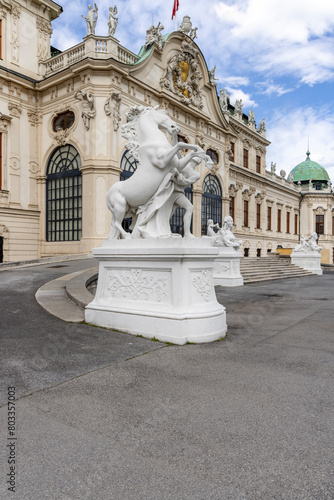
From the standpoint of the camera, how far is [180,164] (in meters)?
5.36

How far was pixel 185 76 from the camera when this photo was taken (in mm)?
26469

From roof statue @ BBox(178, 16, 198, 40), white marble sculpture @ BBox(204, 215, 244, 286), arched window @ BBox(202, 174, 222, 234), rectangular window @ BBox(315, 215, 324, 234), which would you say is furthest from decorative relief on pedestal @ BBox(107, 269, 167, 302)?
rectangular window @ BBox(315, 215, 324, 234)

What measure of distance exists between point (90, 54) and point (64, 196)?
26.3ft

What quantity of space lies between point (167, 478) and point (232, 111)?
39621 mm

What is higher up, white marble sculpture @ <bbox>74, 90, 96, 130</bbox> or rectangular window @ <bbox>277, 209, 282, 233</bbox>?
white marble sculpture @ <bbox>74, 90, 96, 130</bbox>

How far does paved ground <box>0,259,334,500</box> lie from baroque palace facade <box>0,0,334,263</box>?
16.5 m

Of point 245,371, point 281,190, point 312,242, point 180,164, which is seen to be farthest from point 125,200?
point 281,190

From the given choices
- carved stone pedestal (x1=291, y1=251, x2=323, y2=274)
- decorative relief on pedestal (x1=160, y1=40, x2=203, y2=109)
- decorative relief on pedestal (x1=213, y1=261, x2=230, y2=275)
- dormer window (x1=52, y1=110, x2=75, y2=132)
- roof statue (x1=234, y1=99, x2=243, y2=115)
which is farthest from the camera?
roof statue (x1=234, y1=99, x2=243, y2=115)

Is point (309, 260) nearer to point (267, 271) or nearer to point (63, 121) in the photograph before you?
point (267, 271)

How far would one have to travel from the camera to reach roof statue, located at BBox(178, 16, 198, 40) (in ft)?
87.0

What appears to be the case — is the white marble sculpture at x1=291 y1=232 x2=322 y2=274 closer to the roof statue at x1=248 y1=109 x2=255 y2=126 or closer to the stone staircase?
the stone staircase

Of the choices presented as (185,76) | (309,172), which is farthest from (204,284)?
(309,172)

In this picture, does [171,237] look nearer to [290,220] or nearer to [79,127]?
[79,127]

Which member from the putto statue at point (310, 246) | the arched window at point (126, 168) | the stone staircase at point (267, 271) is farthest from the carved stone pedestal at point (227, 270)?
the putto statue at point (310, 246)
